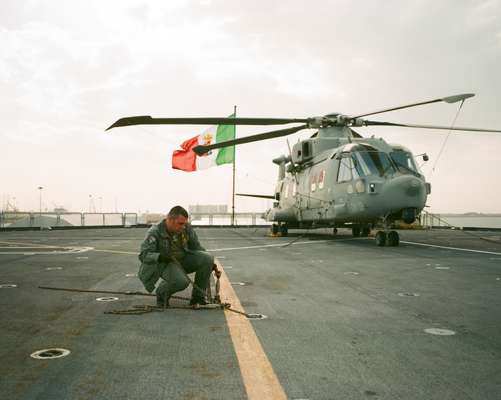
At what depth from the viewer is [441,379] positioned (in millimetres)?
3387

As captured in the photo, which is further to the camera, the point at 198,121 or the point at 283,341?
the point at 198,121

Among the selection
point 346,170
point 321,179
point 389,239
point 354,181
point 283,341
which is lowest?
point 283,341

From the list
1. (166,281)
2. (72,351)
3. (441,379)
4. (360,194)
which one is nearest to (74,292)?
(166,281)

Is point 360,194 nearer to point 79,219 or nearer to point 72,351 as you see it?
point 72,351

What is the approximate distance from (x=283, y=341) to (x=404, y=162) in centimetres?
1452

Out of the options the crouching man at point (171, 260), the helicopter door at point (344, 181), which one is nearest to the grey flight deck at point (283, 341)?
the crouching man at point (171, 260)

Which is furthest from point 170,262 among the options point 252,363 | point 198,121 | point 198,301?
point 198,121

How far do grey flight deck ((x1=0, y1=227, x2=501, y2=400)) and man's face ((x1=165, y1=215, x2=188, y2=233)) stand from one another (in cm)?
113

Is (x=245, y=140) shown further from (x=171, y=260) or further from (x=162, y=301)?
(x=162, y=301)

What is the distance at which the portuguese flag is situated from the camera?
3366 centimetres

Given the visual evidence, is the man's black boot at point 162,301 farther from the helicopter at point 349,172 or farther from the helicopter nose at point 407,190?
the helicopter nose at point 407,190

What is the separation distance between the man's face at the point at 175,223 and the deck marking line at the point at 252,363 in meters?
1.39

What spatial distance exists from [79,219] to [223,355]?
166 ft

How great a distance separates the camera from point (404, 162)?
17641 millimetres
